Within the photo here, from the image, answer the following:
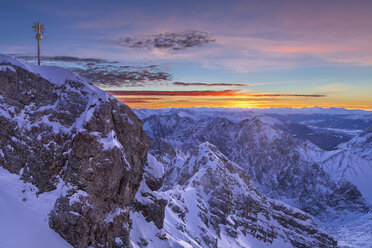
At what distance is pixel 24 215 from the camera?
33344 mm

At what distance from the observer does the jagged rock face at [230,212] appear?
4690 inches

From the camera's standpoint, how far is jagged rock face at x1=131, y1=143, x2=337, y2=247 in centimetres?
11912

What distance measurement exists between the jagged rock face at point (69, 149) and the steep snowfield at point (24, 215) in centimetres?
93

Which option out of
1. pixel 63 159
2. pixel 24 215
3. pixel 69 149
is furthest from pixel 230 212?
pixel 24 215

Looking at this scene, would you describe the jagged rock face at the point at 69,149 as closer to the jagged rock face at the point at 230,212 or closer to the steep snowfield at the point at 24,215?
the steep snowfield at the point at 24,215

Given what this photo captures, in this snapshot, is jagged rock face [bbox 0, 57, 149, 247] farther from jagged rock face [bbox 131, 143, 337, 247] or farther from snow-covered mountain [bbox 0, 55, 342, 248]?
jagged rock face [bbox 131, 143, 337, 247]

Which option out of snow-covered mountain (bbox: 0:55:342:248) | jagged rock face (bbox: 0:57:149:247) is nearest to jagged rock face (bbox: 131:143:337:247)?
snow-covered mountain (bbox: 0:55:342:248)

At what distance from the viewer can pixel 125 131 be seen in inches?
1730

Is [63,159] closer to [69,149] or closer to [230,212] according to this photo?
[69,149]

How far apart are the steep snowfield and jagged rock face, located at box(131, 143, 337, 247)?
65.0 meters

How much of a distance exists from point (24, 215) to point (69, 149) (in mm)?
10017

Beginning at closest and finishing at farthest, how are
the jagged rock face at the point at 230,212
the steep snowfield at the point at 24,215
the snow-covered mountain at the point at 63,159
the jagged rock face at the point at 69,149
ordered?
the steep snowfield at the point at 24,215 → the snow-covered mountain at the point at 63,159 → the jagged rock face at the point at 69,149 → the jagged rock face at the point at 230,212

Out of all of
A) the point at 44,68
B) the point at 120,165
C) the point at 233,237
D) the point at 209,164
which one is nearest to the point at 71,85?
the point at 44,68

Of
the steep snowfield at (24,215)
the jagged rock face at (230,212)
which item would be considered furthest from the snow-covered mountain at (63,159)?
the jagged rock face at (230,212)
